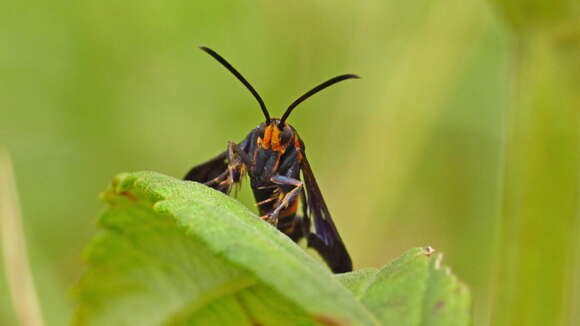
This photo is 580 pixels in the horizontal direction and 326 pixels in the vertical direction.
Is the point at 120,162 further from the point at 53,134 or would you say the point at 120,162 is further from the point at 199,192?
the point at 199,192

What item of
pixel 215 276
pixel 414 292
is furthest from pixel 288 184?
pixel 414 292

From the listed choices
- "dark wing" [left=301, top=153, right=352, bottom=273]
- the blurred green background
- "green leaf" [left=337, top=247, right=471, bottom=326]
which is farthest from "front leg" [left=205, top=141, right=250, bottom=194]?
the blurred green background

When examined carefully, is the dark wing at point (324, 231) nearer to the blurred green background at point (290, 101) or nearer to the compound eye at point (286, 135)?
the compound eye at point (286, 135)

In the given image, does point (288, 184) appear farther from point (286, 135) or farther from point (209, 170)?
point (209, 170)

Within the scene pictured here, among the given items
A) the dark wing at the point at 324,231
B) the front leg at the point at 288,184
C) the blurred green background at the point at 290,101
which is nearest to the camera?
the front leg at the point at 288,184

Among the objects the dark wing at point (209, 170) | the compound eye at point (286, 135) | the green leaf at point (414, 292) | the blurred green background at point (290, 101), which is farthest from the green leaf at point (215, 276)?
the blurred green background at point (290, 101)

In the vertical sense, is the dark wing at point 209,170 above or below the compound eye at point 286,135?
below

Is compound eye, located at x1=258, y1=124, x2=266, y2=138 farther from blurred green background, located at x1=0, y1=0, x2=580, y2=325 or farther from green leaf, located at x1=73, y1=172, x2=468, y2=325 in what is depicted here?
blurred green background, located at x1=0, y1=0, x2=580, y2=325
